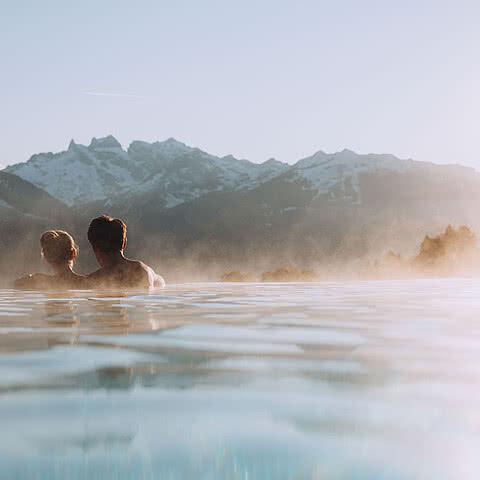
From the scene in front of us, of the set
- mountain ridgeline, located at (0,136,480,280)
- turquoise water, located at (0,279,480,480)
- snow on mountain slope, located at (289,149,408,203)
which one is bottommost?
turquoise water, located at (0,279,480,480)

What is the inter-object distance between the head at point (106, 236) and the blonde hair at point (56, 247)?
0.39 m

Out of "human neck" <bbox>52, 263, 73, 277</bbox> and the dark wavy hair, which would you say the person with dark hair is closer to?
the dark wavy hair

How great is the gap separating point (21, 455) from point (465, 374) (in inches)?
68.1

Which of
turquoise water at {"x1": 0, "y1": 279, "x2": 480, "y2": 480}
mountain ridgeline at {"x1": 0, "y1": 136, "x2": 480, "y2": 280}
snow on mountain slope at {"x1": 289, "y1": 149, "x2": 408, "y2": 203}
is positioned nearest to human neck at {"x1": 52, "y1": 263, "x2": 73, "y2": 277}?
turquoise water at {"x1": 0, "y1": 279, "x2": 480, "y2": 480}

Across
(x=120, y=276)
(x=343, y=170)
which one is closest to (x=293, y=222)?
(x=343, y=170)

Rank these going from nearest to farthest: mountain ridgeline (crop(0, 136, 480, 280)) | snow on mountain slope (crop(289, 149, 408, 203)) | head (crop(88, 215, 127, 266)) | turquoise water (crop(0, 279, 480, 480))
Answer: turquoise water (crop(0, 279, 480, 480)), head (crop(88, 215, 127, 266)), mountain ridgeline (crop(0, 136, 480, 280)), snow on mountain slope (crop(289, 149, 408, 203))

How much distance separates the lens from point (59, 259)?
9961 mm

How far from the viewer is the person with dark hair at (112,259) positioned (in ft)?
31.9

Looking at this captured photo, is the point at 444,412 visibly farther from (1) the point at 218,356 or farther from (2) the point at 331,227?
(2) the point at 331,227

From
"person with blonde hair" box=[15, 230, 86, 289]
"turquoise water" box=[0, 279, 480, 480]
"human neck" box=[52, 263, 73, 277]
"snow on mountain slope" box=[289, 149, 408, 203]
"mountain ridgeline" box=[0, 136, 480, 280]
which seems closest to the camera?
"turquoise water" box=[0, 279, 480, 480]

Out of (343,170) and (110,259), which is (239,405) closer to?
(110,259)

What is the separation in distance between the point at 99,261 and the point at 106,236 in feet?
1.54

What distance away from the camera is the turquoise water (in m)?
1.33

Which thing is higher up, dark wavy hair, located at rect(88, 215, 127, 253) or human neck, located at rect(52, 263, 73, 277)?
dark wavy hair, located at rect(88, 215, 127, 253)
